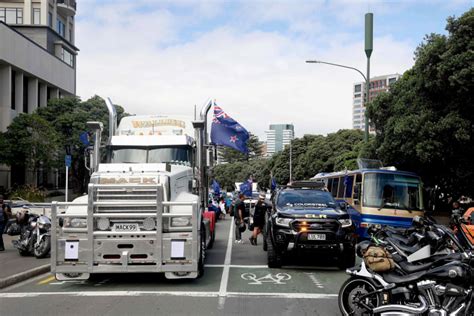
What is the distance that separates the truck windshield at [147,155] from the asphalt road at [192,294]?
2716mm

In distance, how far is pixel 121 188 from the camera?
32.9ft

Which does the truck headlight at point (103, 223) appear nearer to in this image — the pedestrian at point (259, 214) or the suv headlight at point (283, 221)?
the suv headlight at point (283, 221)

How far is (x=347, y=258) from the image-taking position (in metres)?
12.2

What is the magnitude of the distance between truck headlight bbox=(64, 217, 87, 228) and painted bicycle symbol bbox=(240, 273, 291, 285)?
3.42 meters

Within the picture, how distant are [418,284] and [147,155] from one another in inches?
299

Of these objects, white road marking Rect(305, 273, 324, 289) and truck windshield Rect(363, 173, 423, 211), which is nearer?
white road marking Rect(305, 273, 324, 289)

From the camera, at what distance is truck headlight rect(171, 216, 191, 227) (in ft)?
32.5

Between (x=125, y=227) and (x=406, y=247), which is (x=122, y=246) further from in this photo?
(x=406, y=247)

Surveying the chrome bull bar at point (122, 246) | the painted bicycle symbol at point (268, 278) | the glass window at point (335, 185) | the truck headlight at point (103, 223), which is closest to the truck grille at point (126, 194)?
the chrome bull bar at point (122, 246)

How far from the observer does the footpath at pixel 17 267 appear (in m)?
10.8

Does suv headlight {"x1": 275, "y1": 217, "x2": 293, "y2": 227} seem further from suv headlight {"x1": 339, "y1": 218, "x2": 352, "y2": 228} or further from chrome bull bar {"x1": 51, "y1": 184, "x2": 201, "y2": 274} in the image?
chrome bull bar {"x1": 51, "y1": 184, "x2": 201, "y2": 274}

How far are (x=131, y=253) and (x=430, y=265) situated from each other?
516 centimetres

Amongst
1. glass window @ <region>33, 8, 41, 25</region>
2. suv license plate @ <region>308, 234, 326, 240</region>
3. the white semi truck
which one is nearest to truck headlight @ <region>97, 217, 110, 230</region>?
the white semi truck

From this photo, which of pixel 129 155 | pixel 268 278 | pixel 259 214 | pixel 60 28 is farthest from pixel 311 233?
pixel 60 28
